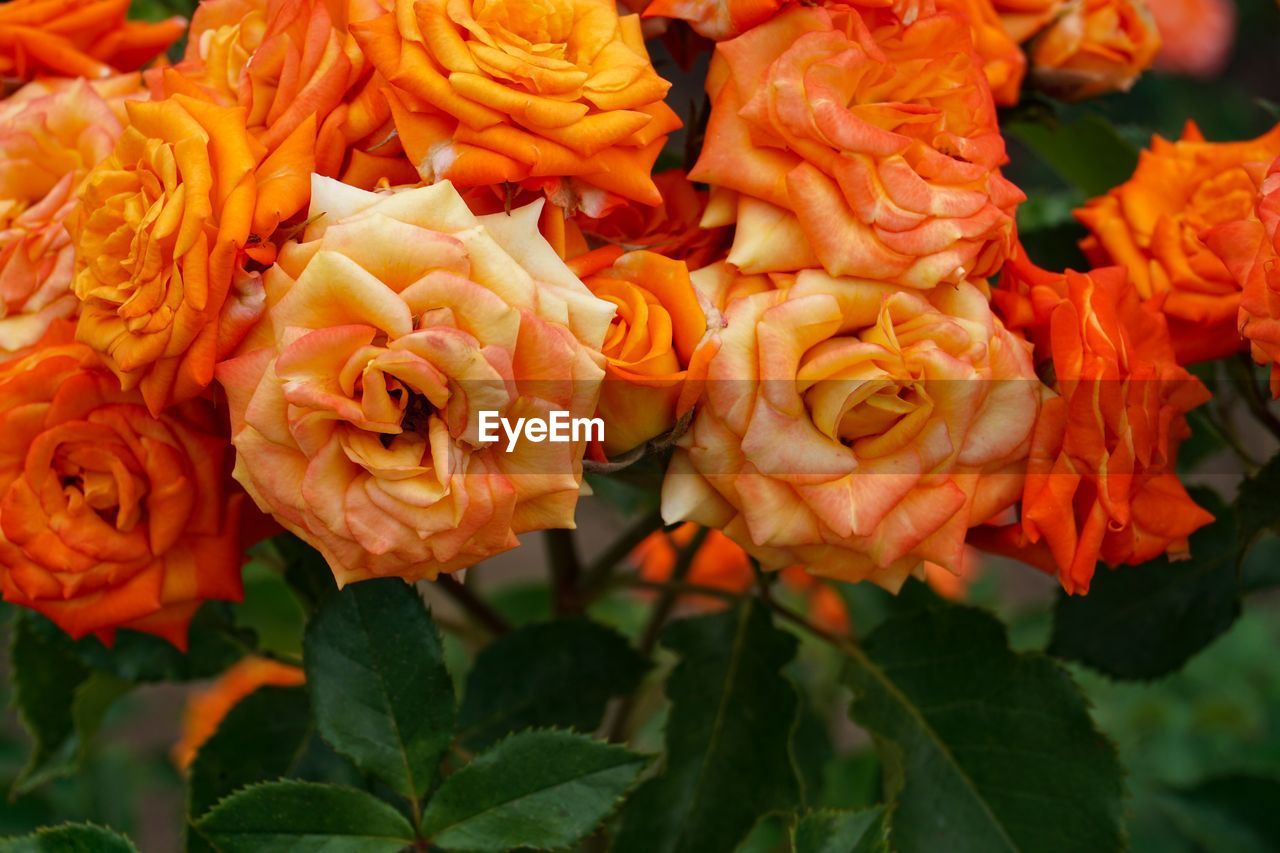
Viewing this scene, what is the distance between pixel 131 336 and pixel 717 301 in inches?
9.0

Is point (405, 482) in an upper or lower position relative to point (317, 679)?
upper

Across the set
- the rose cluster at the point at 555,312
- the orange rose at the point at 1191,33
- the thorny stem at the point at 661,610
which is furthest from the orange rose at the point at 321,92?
the orange rose at the point at 1191,33

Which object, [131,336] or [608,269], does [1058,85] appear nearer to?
[608,269]

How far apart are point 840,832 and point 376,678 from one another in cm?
22

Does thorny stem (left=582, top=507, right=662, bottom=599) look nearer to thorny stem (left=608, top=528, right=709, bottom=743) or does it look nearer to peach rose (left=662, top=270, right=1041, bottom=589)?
thorny stem (left=608, top=528, right=709, bottom=743)

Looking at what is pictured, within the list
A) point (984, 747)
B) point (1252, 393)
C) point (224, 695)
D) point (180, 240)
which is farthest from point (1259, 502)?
point (224, 695)

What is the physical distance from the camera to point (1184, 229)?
2.02 ft

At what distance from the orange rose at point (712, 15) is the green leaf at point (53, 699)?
1.69ft

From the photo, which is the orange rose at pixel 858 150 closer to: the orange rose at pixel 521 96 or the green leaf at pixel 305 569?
the orange rose at pixel 521 96

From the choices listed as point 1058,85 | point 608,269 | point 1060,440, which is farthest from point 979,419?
point 1058,85

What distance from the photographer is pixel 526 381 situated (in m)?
0.48

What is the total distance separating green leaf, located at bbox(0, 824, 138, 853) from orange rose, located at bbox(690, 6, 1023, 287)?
1.17 feet

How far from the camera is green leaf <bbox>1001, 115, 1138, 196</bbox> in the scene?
2.72ft

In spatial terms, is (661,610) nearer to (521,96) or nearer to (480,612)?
(480,612)
